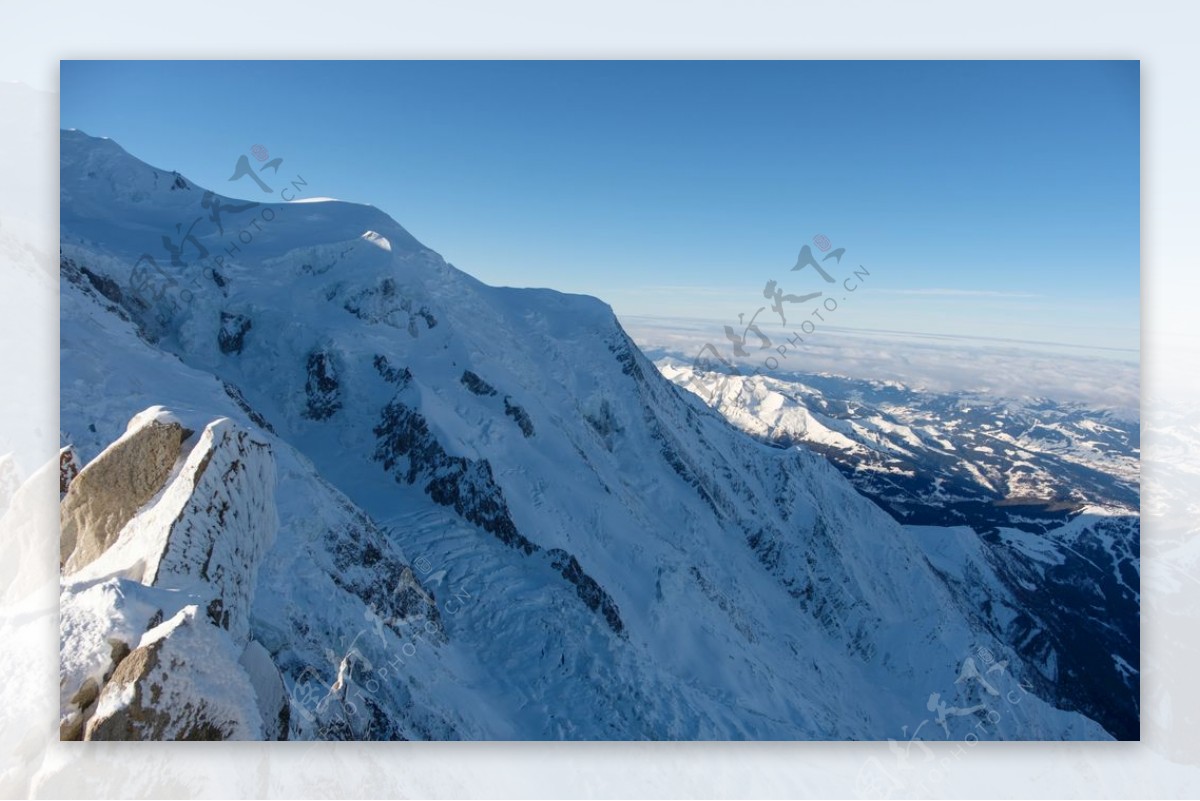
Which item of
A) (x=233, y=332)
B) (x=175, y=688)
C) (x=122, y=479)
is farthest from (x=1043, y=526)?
(x=122, y=479)

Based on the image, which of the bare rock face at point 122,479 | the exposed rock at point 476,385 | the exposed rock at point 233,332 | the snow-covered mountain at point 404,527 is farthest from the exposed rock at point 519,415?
the bare rock face at point 122,479

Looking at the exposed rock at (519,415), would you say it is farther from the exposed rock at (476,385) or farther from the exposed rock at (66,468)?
the exposed rock at (66,468)

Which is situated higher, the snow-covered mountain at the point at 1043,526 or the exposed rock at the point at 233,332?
the exposed rock at the point at 233,332

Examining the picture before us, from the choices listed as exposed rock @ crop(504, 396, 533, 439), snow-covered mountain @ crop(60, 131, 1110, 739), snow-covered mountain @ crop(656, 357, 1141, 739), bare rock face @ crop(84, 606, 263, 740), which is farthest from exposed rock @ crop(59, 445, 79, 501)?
exposed rock @ crop(504, 396, 533, 439)

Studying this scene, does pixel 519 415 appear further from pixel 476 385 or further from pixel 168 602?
pixel 168 602

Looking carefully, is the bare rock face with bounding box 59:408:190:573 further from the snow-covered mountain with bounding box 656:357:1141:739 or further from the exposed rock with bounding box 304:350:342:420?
the exposed rock with bounding box 304:350:342:420

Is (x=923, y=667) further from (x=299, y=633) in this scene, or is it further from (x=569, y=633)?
(x=299, y=633)

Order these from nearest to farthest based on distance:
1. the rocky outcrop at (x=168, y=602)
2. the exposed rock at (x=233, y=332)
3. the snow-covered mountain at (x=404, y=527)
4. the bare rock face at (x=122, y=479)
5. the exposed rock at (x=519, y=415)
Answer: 1. the rocky outcrop at (x=168, y=602)
2. the snow-covered mountain at (x=404, y=527)
3. the bare rock face at (x=122, y=479)
4. the exposed rock at (x=233, y=332)
5. the exposed rock at (x=519, y=415)
